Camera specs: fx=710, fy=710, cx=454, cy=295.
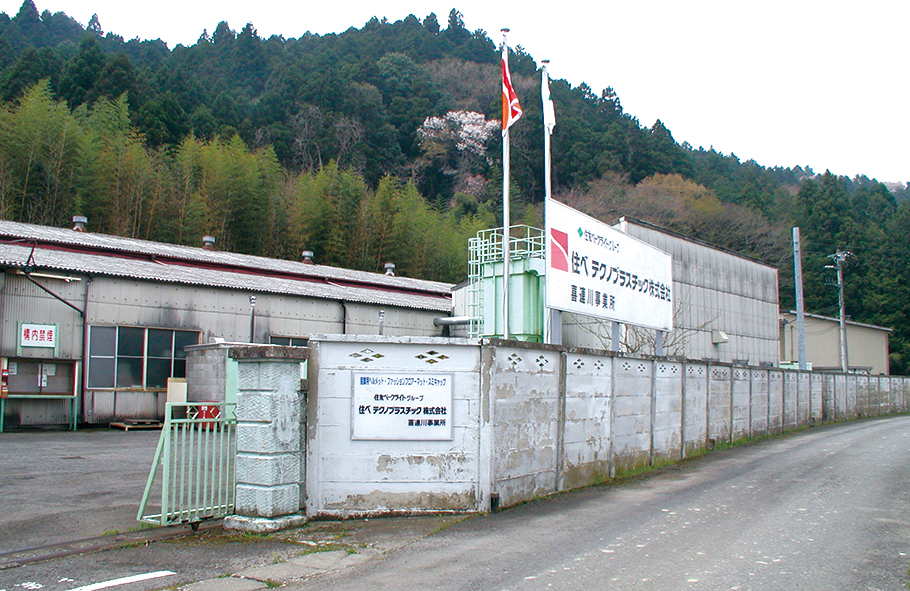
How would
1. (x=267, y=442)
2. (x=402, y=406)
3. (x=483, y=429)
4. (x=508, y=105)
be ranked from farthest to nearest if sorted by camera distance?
(x=508, y=105) → (x=483, y=429) → (x=402, y=406) → (x=267, y=442)

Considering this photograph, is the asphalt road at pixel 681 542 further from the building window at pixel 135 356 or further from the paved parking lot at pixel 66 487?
the building window at pixel 135 356

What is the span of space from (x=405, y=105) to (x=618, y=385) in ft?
226

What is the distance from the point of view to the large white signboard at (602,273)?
12.2 metres

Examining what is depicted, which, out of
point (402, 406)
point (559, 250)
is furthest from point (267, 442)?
point (559, 250)

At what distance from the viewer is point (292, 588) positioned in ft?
17.3

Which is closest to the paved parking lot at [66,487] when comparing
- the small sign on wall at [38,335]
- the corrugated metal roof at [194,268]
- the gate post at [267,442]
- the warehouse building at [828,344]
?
the gate post at [267,442]

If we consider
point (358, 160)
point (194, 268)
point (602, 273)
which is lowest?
point (602, 273)

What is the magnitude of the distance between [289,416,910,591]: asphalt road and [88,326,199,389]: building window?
14749 mm

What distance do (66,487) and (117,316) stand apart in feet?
36.6

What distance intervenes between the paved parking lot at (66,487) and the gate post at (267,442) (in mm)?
1306

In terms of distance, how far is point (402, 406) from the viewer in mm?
7641

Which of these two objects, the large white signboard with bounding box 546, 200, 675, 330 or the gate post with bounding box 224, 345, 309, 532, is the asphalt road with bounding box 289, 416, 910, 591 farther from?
the large white signboard with bounding box 546, 200, 675, 330

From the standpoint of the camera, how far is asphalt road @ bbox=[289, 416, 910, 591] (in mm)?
5379

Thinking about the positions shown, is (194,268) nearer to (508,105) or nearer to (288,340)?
(288,340)
